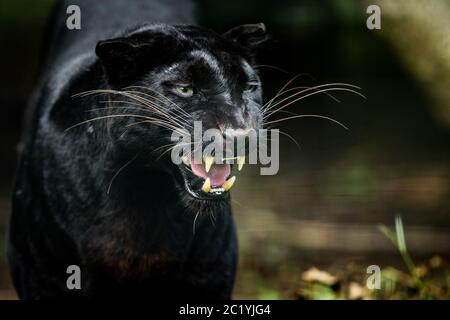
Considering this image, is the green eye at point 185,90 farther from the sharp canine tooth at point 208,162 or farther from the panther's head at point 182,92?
the sharp canine tooth at point 208,162

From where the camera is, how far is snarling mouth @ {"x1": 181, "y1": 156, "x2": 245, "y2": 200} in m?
2.61

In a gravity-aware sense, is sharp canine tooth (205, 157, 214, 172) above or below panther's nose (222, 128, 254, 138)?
below

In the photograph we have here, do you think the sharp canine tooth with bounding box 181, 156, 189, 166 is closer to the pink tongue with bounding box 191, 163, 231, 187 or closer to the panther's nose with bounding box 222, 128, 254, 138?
the pink tongue with bounding box 191, 163, 231, 187

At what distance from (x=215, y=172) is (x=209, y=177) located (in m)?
0.02

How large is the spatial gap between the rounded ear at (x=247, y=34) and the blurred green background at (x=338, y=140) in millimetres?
959

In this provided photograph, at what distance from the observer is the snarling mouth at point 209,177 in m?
2.61

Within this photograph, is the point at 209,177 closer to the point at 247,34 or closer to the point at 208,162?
the point at 208,162

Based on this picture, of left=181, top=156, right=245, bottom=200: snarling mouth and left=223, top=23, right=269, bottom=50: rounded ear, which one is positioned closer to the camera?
left=181, top=156, right=245, bottom=200: snarling mouth

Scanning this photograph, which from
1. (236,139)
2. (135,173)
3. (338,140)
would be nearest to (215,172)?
(236,139)

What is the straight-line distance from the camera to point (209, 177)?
2648mm

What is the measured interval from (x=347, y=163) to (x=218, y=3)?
4.20 ft

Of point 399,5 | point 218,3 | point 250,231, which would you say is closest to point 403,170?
point 250,231

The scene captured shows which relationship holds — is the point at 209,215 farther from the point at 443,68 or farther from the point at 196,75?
the point at 443,68

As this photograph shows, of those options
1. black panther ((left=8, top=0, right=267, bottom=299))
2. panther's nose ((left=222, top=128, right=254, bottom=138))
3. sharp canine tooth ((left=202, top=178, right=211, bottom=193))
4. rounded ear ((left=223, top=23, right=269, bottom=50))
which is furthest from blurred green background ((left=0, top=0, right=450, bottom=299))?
panther's nose ((left=222, top=128, right=254, bottom=138))
